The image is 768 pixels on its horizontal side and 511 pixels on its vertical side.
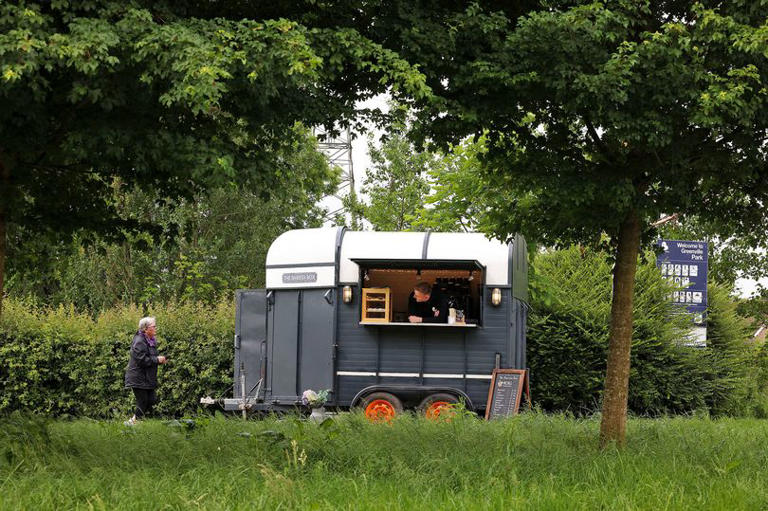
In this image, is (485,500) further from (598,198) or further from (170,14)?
(170,14)

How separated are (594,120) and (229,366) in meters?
11.2

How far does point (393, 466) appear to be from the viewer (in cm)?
834

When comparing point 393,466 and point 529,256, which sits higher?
point 529,256

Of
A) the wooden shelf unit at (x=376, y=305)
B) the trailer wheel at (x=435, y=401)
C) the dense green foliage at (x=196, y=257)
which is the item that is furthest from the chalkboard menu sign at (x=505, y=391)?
the dense green foliage at (x=196, y=257)

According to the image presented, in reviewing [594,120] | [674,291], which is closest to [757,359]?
[674,291]

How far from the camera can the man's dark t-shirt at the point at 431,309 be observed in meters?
15.5

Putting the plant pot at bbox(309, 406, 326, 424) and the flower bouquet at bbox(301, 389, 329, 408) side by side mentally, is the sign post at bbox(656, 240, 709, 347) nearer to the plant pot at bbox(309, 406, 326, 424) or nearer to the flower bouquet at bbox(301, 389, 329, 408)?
the flower bouquet at bbox(301, 389, 329, 408)

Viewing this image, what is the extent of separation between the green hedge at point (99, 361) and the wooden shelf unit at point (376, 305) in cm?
380

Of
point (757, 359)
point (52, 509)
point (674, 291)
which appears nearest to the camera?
point (52, 509)

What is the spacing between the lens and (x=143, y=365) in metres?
14.6

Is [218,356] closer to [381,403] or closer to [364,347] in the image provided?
[364,347]

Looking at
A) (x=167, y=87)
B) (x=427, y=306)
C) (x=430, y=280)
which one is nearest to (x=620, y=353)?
(x=167, y=87)

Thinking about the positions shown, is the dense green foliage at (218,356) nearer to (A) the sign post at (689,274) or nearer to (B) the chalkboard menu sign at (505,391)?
(A) the sign post at (689,274)

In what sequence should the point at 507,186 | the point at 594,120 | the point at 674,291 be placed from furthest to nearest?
the point at 674,291
the point at 507,186
the point at 594,120
